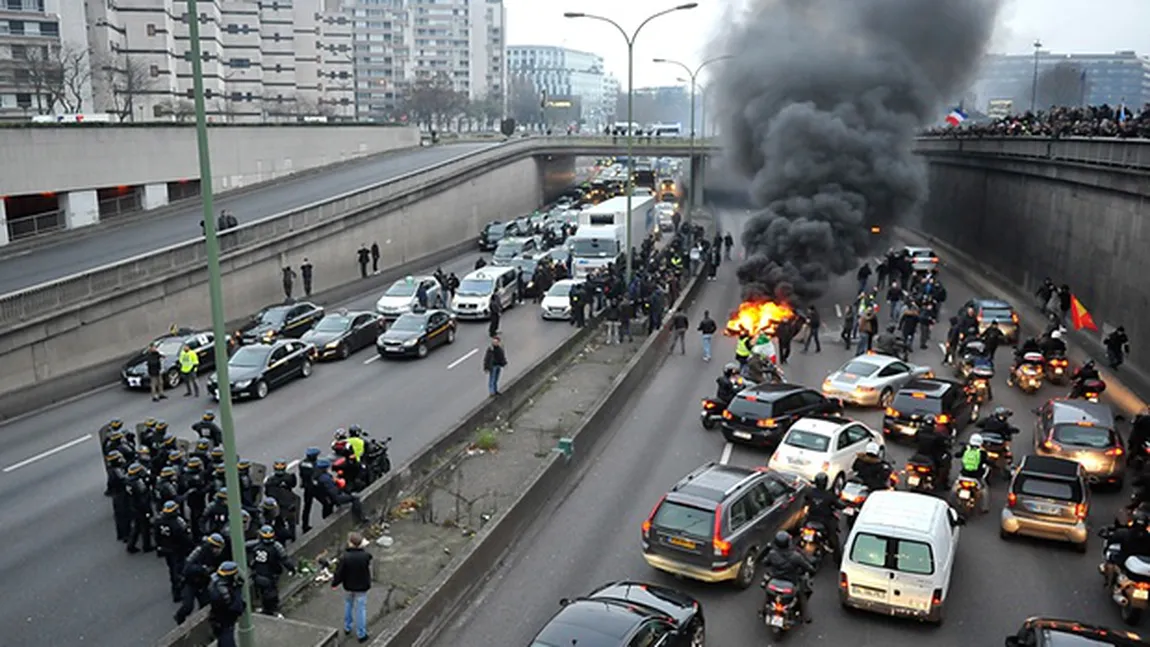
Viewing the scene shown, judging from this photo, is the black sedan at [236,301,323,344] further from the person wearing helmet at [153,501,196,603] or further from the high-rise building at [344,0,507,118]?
the high-rise building at [344,0,507,118]

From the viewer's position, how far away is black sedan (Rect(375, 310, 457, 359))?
25.2 meters

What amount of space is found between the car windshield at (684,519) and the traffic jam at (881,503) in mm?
18

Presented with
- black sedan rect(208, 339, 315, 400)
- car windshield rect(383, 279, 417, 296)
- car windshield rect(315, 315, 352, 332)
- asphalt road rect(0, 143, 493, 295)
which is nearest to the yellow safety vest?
black sedan rect(208, 339, 315, 400)

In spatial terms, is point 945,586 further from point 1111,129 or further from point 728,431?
point 1111,129

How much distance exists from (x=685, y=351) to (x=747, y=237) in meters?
7.73

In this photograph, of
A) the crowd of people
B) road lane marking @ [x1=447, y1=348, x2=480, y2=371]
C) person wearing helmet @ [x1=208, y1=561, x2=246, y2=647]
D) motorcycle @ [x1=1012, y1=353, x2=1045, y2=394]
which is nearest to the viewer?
person wearing helmet @ [x1=208, y1=561, x2=246, y2=647]

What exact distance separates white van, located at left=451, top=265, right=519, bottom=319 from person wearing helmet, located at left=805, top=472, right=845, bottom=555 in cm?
1817

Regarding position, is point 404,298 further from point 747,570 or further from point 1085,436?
point 1085,436

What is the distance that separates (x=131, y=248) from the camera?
30.7m

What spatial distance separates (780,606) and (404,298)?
72.9 ft

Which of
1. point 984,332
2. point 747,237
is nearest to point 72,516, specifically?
point 984,332

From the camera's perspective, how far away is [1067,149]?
95.9ft

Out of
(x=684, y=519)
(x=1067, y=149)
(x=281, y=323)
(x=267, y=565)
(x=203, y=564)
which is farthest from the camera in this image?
(x=1067, y=149)

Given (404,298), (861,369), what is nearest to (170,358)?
(404,298)
